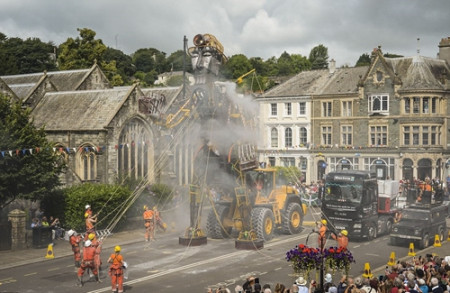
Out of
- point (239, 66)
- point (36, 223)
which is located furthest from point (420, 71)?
point (239, 66)

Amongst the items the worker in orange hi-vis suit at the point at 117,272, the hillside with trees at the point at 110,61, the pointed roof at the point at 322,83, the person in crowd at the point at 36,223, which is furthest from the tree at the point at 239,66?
the worker in orange hi-vis suit at the point at 117,272

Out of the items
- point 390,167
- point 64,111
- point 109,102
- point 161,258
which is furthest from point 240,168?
point 390,167

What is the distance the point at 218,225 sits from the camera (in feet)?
86.6

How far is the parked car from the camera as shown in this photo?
2461cm

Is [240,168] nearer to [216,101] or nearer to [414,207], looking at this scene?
[216,101]

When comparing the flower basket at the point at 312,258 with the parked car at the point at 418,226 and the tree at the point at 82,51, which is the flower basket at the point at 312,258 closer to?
the parked car at the point at 418,226

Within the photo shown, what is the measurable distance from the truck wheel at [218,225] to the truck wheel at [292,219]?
9.28 ft

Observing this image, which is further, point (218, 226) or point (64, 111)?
point (64, 111)

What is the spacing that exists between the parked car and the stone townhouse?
24.2 m

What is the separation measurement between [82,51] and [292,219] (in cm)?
4739

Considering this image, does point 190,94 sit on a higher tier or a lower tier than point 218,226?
higher

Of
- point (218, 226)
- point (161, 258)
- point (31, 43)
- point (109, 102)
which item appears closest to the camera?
point (161, 258)

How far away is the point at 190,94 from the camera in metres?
24.3

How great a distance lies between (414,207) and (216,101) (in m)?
→ 10.1
